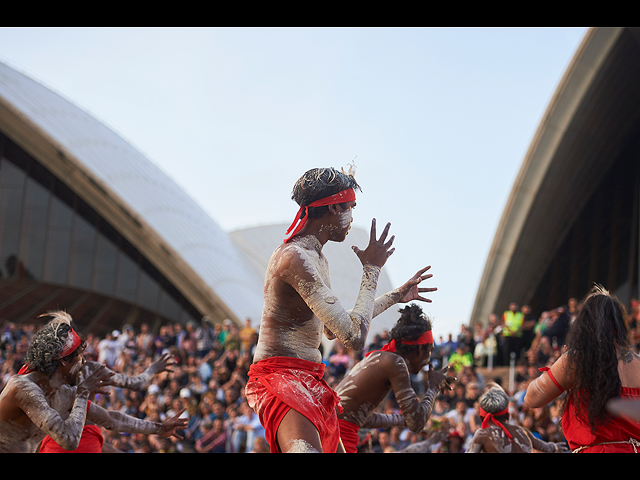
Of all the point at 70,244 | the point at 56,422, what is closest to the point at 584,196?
the point at 70,244

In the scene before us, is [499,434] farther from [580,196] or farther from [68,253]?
[68,253]

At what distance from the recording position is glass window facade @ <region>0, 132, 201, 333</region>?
880 inches

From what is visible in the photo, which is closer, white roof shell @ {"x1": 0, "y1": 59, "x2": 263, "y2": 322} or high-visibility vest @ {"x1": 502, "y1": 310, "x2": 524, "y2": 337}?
high-visibility vest @ {"x1": 502, "y1": 310, "x2": 524, "y2": 337}

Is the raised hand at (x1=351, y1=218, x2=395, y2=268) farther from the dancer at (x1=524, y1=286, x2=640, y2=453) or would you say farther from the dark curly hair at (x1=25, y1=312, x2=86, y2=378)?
the dark curly hair at (x1=25, y1=312, x2=86, y2=378)

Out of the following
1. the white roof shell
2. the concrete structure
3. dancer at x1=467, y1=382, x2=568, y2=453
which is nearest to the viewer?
dancer at x1=467, y1=382, x2=568, y2=453

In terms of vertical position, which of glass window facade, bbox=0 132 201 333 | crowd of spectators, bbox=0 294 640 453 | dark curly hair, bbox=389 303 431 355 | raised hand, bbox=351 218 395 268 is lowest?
crowd of spectators, bbox=0 294 640 453

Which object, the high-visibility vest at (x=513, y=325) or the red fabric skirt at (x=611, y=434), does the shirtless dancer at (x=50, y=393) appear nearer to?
the red fabric skirt at (x=611, y=434)

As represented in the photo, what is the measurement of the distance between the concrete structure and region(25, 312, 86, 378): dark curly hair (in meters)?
16.2

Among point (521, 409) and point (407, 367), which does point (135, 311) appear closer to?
point (521, 409)

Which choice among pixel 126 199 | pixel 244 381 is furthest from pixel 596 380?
pixel 126 199

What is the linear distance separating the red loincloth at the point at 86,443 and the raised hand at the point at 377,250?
2232 mm

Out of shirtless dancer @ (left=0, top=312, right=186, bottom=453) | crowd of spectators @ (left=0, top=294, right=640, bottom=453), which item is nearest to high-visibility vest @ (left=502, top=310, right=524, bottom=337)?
crowd of spectators @ (left=0, top=294, right=640, bottom=453)
